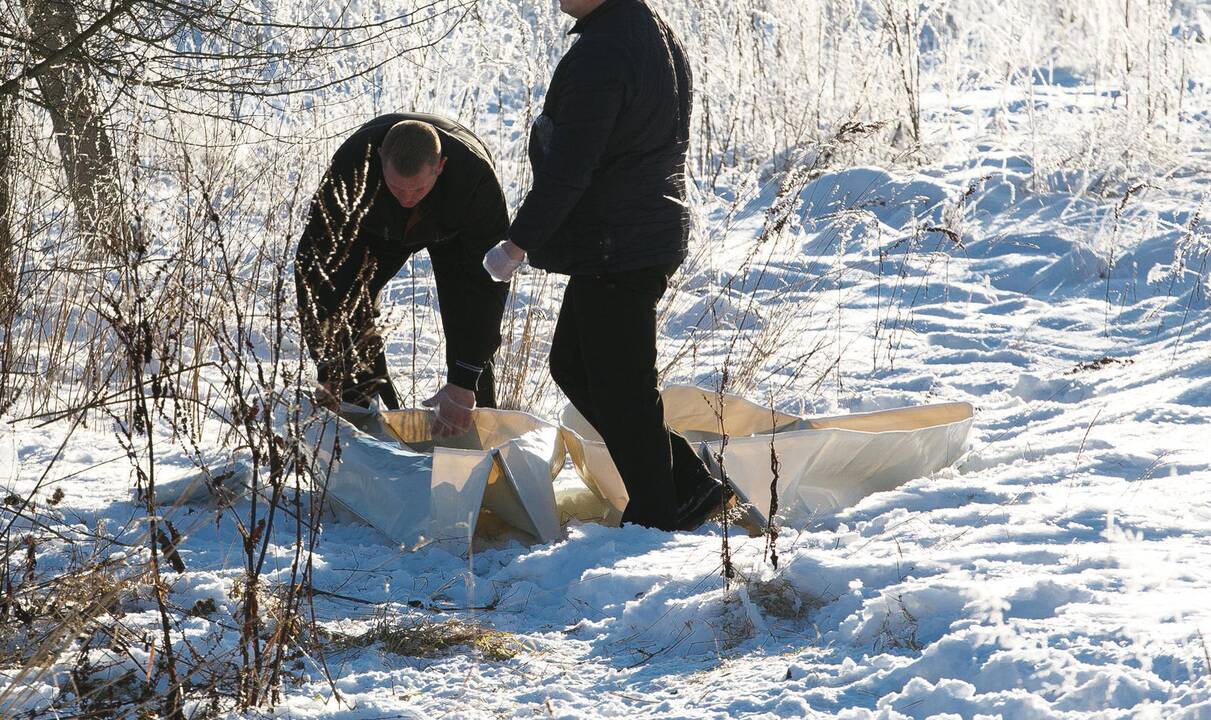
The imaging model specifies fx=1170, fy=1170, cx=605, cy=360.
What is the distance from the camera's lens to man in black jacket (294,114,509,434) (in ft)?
11.8

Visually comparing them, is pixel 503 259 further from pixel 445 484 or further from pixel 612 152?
pixel 445 484

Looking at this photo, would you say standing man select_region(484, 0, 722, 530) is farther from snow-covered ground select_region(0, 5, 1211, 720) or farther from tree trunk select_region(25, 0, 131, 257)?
tree trunk select_region(25, 0, 131, 257)

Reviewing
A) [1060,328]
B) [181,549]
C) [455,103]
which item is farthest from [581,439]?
[455,103]

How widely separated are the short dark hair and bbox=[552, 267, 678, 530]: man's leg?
0.65 meters

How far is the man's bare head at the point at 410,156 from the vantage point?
3543 millimetres

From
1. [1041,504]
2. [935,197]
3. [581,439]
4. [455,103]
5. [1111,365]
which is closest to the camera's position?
[1041,504]

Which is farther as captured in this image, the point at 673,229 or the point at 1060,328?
the point at 1060,328

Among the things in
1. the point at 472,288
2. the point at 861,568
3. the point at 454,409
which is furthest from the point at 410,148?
the point at 861,568

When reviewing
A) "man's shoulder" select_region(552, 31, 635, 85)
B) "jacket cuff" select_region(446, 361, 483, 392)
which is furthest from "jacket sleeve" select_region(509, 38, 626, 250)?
"jacket cuff" select_region(446, 361, 483, 392)

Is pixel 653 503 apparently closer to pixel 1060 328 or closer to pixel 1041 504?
pixel 1041 504

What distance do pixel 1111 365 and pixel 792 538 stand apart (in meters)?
2.18

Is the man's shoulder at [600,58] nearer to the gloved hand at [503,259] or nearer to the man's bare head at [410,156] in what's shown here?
the gloved hand at [503,259]

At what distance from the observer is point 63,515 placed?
342 cm

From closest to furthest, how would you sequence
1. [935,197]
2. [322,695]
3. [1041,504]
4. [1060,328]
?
[322,695] → [1041,504] → [1060,328] → [935,197]
